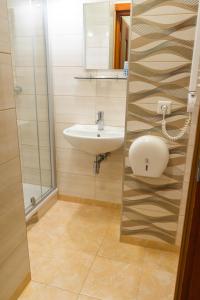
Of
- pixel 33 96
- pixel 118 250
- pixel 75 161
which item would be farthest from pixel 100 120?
pixel 118 250

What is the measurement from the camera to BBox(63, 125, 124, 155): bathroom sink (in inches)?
75.4

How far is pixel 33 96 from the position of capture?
2.29 metres


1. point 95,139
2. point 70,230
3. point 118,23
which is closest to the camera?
point 95,139

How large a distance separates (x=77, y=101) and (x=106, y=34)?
2.13 ft

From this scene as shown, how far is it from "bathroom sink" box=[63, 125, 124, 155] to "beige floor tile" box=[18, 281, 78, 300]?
3.46 feet

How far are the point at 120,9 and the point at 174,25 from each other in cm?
75

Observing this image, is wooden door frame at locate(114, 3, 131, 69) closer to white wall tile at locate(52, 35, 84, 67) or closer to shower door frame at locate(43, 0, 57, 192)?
white wall tile at locate(52, 35, 84, 67)

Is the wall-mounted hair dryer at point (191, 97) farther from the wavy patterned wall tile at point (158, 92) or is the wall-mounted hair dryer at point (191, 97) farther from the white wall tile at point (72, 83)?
the white wall tile at point (72, 83)

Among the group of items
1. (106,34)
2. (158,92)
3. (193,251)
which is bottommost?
(193,251)

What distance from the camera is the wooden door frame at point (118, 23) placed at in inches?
78.4

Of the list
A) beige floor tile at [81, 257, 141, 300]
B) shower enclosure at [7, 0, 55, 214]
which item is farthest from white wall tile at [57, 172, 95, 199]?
beige floor tile at [81, 257, 141, 300]

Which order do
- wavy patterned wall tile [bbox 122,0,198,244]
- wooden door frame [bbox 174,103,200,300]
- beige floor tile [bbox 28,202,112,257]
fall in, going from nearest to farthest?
wooden door frame [bbox 174,103,200,300], wavy patterned wall tile [bbox 122,0,198,244], beige floor tile [bbox 28,202,112,257]

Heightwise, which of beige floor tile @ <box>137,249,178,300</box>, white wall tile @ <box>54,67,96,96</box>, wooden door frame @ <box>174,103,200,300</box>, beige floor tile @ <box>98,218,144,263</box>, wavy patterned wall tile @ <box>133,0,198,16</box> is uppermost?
wavy patterned wall tile @ <box>133,0,198,16</box>

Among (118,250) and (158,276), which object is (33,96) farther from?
(158,276)
